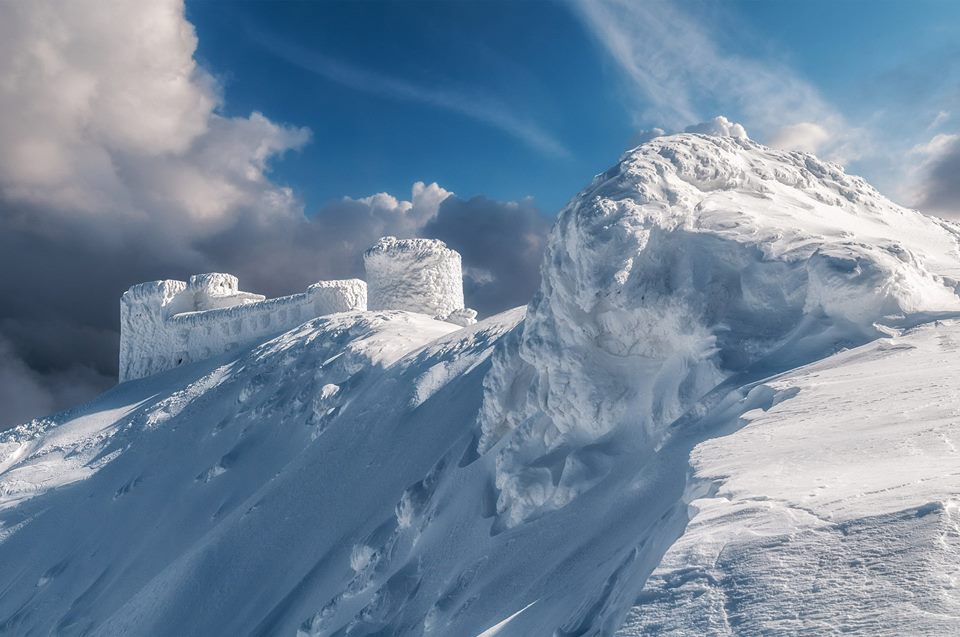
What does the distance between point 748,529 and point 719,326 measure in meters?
4.03

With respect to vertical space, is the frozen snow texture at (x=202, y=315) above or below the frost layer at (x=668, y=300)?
above

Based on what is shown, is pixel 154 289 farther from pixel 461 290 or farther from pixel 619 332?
pixel 619 332

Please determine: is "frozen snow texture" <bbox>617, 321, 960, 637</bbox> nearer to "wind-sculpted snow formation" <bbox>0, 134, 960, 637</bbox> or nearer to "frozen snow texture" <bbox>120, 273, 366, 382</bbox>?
"wind-sculpted snow formation" <bbox>0, 134, 960, 637</bbox>

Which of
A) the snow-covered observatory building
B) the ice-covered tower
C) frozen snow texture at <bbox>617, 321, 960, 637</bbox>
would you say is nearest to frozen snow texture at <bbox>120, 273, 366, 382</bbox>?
the snow-covered observatory building

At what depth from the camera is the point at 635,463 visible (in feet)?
25.0

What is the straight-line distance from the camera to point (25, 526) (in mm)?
21125

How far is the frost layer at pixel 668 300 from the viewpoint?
700 cm

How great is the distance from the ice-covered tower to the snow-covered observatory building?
0.04 metres

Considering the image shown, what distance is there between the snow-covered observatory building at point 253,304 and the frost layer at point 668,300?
16.0 meters

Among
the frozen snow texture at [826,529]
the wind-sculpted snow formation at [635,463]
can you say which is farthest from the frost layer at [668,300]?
the frozen snow texture at [826,529]

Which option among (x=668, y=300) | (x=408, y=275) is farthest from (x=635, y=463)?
(x=408, y=275)

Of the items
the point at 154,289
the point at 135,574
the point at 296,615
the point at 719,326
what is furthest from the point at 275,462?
the point at 154,289

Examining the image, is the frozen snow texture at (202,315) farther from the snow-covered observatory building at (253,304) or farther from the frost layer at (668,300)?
the frost layer at (668,300)

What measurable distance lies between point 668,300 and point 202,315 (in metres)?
26.3
